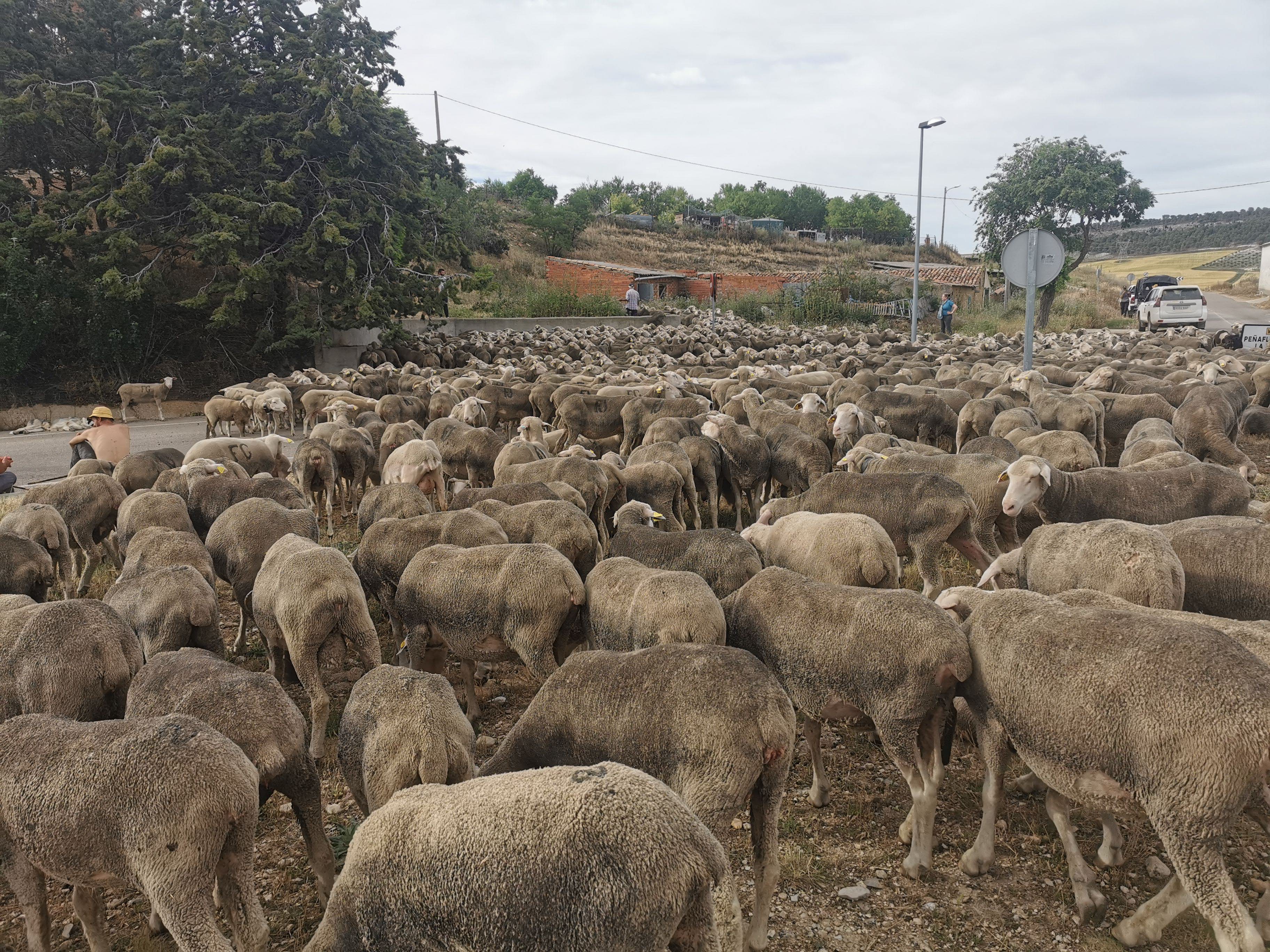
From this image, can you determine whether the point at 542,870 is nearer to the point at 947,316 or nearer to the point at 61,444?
the point at 61,444

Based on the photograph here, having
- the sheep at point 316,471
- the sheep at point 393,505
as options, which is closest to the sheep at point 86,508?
the sheep at point 316,471

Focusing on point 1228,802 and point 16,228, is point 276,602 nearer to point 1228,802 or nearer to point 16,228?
point 1228,802

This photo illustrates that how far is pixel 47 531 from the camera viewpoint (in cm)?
784

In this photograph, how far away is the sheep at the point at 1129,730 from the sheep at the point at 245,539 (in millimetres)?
5707

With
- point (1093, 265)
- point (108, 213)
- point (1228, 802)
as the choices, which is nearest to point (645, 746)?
point (1228, 802)

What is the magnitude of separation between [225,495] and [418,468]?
2.14m

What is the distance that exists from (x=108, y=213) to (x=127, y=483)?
1563 cm

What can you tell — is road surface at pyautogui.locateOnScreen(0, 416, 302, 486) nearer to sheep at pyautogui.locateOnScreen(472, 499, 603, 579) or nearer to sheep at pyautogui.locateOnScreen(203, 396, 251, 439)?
sheep at pyautogui.locateOnScreen(203, 396, 251, 439)

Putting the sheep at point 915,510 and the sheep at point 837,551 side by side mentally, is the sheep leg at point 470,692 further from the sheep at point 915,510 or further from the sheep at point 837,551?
the sheep at point 915,510

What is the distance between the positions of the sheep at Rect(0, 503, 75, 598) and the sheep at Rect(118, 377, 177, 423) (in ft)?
55.5

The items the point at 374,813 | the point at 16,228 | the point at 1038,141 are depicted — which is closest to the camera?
the point at 374,813

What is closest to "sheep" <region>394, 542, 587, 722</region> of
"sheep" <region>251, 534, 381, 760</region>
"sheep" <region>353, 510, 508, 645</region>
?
"sheep" <region>251, 534, 381, 760</region>

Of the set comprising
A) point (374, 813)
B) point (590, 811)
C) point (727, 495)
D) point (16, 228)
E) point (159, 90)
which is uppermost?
point (159, 90)

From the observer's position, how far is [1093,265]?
86.0m
